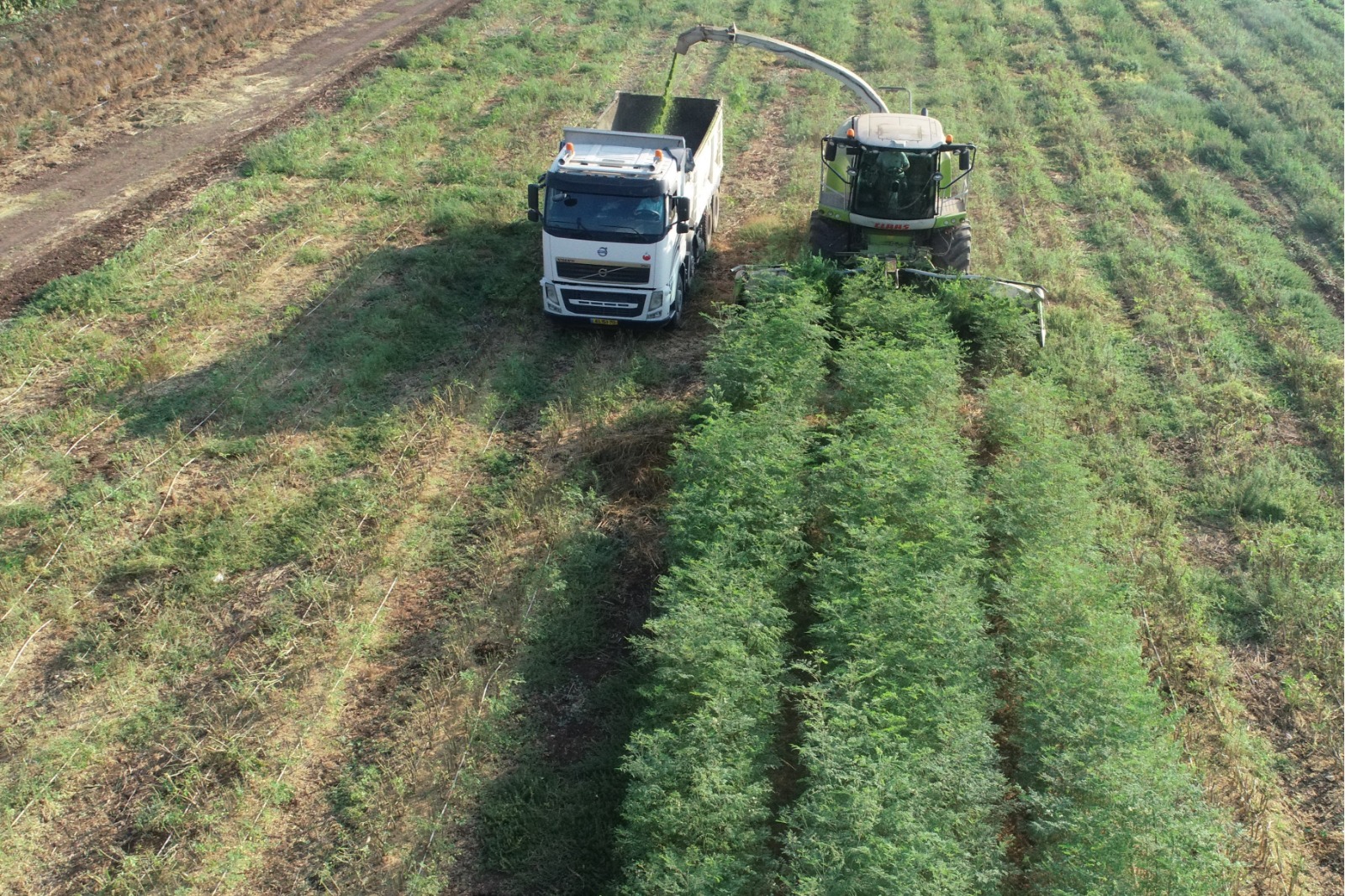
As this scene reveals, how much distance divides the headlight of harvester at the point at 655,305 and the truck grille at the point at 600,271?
239mm

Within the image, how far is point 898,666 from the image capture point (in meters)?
8.44

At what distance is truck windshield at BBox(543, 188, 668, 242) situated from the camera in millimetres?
14484

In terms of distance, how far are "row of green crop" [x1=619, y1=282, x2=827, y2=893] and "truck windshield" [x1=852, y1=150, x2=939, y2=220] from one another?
169 inches

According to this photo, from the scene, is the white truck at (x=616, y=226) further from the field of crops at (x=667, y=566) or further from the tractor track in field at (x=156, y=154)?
the tractor track in field at (x=156, y=154)

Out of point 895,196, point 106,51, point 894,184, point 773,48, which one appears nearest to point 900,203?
point 895,196

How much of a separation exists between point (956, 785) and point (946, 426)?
17.6 feet

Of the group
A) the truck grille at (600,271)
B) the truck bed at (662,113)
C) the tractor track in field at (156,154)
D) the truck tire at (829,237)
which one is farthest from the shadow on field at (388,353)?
the tractor track in field at (156,154)

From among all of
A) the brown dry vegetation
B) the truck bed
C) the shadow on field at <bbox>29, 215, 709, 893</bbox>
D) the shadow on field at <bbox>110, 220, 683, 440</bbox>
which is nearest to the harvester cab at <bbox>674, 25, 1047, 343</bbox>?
the shadow on field at <bbox>29, 215, 709, 893</bbox>

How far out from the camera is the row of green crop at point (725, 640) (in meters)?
7.39

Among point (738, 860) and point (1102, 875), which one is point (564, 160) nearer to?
point (738, 860)

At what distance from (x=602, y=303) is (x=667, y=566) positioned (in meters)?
5.24

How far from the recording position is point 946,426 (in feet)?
39.4

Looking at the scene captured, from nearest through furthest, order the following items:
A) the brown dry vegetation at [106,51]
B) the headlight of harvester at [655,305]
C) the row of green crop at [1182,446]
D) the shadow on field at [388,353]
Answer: the row of green crop at [1182,446] < the shadow on field at [388,353] < the headlight of harvester at [655,305] < the brown dry vegetation at [106,51]

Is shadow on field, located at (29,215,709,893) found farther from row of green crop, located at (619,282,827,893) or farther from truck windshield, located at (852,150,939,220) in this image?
truck windshield, located at (852,150,939,220)
